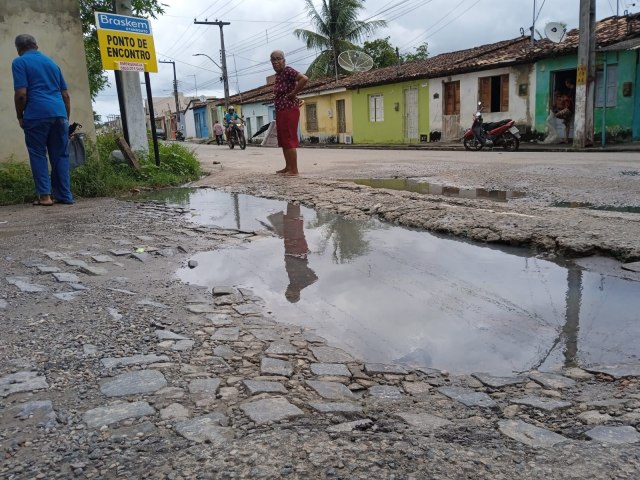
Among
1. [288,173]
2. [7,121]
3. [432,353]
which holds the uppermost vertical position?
[7,121]

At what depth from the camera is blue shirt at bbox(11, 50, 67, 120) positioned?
5316 millimetres

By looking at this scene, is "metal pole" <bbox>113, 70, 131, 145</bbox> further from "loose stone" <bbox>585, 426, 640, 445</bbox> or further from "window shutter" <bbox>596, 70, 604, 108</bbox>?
"window shutter" <bbox>596, 70, 604, 108</bbox>

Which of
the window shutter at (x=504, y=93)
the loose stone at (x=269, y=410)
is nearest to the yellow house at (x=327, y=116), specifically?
the window shutter at (x=504, y=93)

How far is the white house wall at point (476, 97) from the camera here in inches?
670

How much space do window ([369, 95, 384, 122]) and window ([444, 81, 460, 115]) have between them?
420 centimetres

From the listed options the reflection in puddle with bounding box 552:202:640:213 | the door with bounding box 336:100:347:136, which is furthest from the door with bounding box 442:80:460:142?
the reflection in puddle with bounding box 552:202:640:213

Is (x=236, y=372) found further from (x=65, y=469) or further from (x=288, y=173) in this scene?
(x=288, y=173)

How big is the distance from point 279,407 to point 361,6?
31767 mm

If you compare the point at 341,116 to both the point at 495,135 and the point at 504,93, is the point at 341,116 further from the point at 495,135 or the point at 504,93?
the point at 495,135

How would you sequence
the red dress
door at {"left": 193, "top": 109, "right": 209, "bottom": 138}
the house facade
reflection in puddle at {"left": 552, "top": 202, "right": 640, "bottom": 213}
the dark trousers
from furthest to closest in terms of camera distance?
door at {"left": 193, "top": 109, "right": 209, "bottom": 138}
the house facade
the red dress
the dark trousers
reflection in puddle at {"left": 552, "top": 202, "right": 640, "bottom": 213}

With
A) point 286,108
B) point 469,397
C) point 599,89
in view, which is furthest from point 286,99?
point 599,89

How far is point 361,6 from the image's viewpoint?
30.2 metres

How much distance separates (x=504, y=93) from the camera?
1806cm

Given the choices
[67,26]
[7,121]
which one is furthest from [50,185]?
[67,26]
